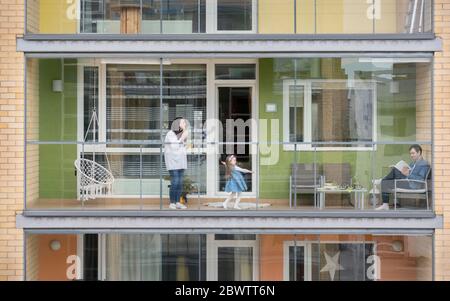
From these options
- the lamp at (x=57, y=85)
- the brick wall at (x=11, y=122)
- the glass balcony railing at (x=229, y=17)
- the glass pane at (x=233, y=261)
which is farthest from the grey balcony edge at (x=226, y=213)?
the glass balcony railing at (x=229, y=17)

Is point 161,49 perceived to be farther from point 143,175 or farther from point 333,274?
point 333,274

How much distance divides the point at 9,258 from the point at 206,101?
15.4 feet

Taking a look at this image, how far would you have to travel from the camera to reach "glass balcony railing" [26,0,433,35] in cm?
1667

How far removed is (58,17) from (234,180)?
4.29 meters

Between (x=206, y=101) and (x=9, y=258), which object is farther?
(x=206, y=101)

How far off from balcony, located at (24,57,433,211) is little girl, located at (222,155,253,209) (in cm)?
13

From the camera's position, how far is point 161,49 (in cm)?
1636

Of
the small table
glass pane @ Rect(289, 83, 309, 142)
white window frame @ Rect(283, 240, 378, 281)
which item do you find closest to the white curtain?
white window frame @ Rect(283, 240, 378, 281)

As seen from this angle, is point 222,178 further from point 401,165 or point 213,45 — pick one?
point 401,165

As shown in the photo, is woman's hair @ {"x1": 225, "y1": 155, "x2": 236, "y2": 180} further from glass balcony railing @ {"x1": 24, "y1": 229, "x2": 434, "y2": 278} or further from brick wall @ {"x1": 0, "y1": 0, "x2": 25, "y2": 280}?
brick wall @ {"x1": 0, "y1": 0, "x2": 25, "y2": 280}

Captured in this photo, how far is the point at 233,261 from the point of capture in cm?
1703

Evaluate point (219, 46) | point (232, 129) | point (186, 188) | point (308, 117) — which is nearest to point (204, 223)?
point (186, 188)

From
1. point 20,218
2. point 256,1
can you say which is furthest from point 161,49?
point 20,218

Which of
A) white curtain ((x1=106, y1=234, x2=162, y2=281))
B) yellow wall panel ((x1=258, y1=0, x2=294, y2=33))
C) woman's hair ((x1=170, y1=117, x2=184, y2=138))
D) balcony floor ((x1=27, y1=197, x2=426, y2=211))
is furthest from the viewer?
woman's hair ((x1=170, y1=117, x2=184, y2=138))
